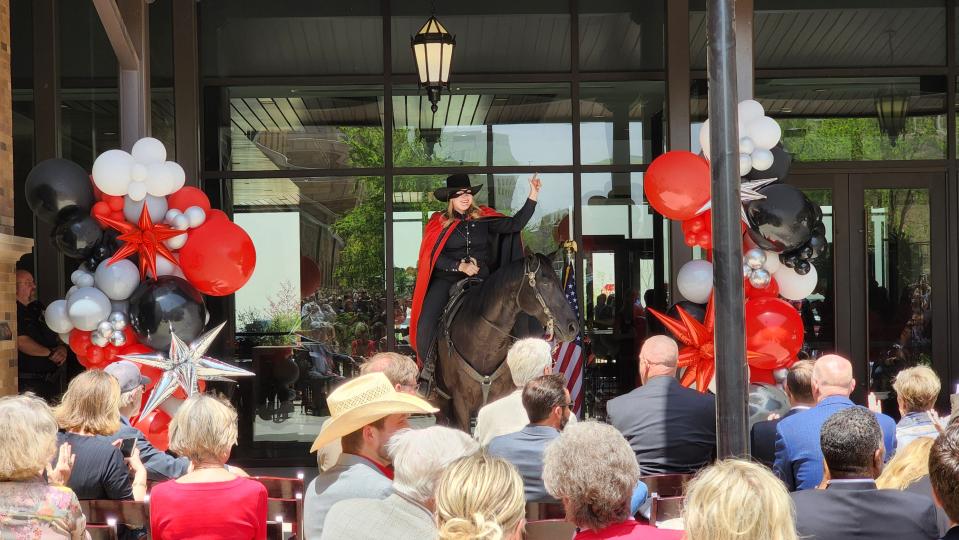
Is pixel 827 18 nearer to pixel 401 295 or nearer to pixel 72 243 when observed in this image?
pixel 401 295

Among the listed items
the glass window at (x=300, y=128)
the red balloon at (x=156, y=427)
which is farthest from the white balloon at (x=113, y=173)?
the glass window at (x=300, y=128)

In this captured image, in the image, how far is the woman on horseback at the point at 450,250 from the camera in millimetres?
7891

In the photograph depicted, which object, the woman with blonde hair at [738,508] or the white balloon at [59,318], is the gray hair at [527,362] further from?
the white balloon at [59,318]

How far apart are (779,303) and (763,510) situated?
5266mm

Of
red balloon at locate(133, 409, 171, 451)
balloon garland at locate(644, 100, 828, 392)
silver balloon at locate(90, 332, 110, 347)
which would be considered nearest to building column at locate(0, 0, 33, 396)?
silver balloon at locate(90, 332, 110, 347)

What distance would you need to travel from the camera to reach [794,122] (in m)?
9.83

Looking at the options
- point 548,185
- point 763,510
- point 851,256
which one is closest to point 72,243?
point 548,185

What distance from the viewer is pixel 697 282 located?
7.91m

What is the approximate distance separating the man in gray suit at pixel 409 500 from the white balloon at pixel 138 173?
4.58m

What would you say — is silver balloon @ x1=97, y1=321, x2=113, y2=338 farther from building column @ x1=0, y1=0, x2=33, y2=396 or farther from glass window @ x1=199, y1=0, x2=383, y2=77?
glass window @ x1=199, y1=0, x2=383, y2=77

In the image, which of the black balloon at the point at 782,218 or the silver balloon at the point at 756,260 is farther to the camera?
the silver balloon at the point at 756,260

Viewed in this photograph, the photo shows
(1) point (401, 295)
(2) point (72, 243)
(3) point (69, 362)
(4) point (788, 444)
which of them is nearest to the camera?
(4) point (788, 444)

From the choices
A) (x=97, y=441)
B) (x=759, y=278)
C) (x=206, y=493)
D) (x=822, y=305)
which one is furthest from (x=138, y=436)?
(x=822, y=305)

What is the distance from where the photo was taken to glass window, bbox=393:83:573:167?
32.1ft
